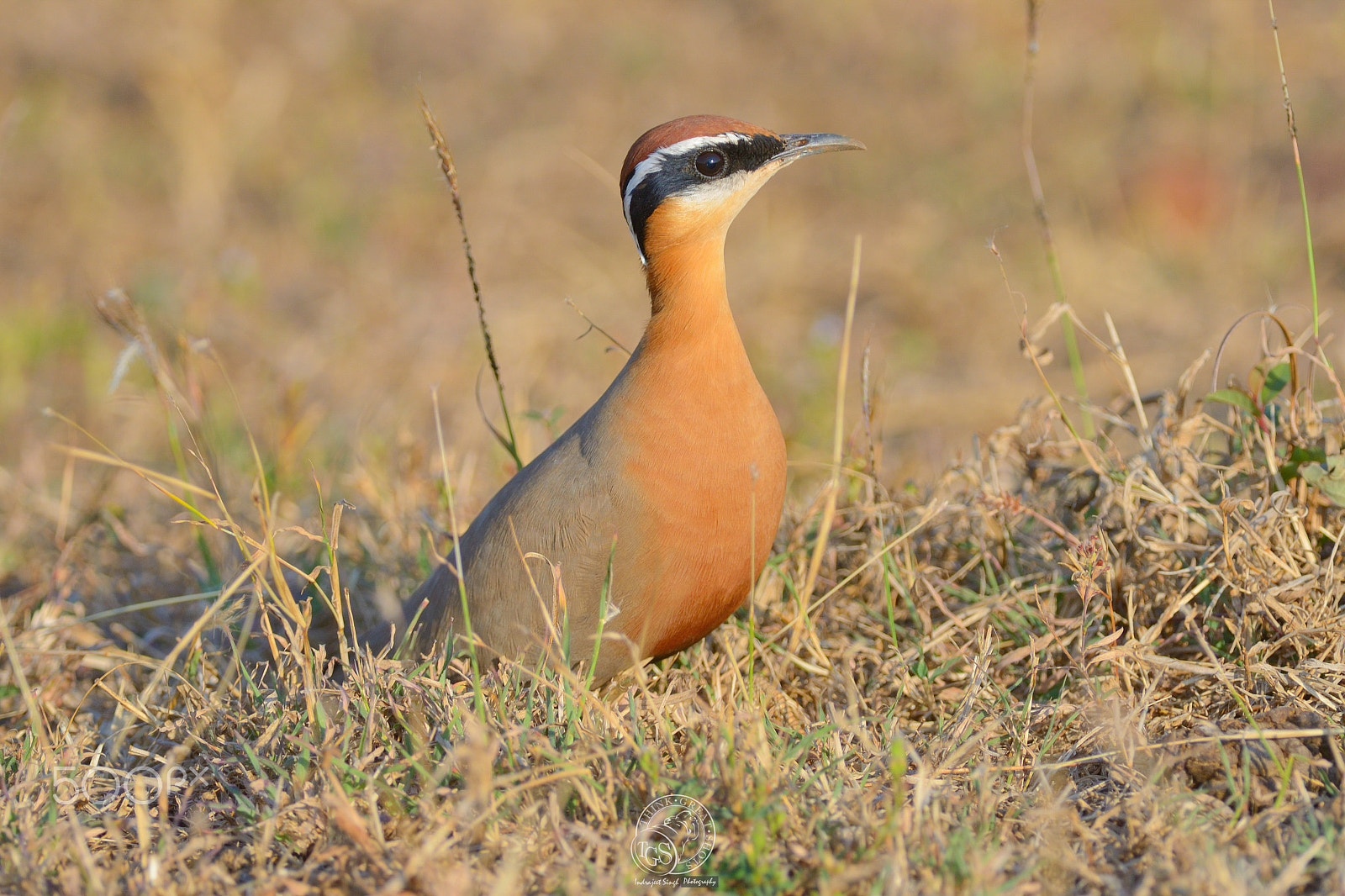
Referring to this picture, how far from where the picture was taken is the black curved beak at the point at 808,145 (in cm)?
297

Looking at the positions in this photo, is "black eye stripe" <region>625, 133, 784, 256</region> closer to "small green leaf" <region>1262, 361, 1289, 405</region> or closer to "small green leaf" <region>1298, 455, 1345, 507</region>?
"small green leaf" <region>1262, 361, 1289, 405</region>

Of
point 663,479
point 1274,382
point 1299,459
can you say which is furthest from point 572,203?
point 1299,459

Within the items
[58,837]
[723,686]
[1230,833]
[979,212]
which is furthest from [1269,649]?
[979,212]

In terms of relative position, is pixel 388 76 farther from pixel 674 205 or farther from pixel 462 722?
pixel 462 722

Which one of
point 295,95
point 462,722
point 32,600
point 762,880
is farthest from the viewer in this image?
point 295,95

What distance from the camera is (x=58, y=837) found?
2207 mm

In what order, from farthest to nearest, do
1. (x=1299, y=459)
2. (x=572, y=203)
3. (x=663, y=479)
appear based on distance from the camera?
1. (x=572, y=203)
2. (x=1299, y=459)
3. (x=663, y=479)

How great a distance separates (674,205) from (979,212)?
6.14 meters

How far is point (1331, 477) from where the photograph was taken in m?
2.79

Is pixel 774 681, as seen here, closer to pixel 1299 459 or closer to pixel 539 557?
pixel 539 557

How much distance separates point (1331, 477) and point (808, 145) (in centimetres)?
162

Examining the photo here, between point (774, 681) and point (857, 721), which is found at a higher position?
point (857, 721)

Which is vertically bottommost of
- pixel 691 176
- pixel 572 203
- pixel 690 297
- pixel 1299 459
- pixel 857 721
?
pixel 572 203

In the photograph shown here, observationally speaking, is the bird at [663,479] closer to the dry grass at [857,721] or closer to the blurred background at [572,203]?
the dry grass at [857,721]
